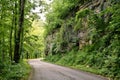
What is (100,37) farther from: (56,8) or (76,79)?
(56,8)

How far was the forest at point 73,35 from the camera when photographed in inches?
597

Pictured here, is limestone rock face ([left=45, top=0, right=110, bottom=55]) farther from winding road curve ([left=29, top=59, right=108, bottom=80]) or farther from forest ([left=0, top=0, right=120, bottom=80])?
winding road curve ([left=29, top=59, right=108, bottom=80])

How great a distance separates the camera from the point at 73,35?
32.8 m

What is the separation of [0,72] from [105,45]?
42.0ft

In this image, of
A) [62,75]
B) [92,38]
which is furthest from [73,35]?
[62,75]

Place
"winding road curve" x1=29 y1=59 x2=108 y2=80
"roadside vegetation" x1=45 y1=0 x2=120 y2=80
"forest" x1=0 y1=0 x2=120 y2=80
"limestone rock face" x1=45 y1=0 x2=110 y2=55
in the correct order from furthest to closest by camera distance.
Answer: "limestone rock face" x1=45 y1=0 x2=110 y2=55
"roadside vegetation" x1=45 y1=0 x2=120 y2=80
"forest" x1=0 y1=0 x2=120 y2=80
"winding road curve" x1=29 y1=59 x2=108 y2=80

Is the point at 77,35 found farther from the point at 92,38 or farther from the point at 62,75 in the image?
the point at 62,75

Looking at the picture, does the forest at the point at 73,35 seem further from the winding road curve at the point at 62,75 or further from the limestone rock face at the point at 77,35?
the winding road curve at the point at 62,75

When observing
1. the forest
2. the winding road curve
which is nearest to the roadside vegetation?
the forest

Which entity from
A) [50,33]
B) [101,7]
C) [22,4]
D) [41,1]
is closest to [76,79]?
[22,4]

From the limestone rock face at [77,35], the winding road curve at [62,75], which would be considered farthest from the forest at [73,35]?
the winding road curve at [62,75]

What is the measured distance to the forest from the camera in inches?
597

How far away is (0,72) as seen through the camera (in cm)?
1200

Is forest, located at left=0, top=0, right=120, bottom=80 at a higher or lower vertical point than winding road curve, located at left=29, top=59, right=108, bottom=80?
higher
